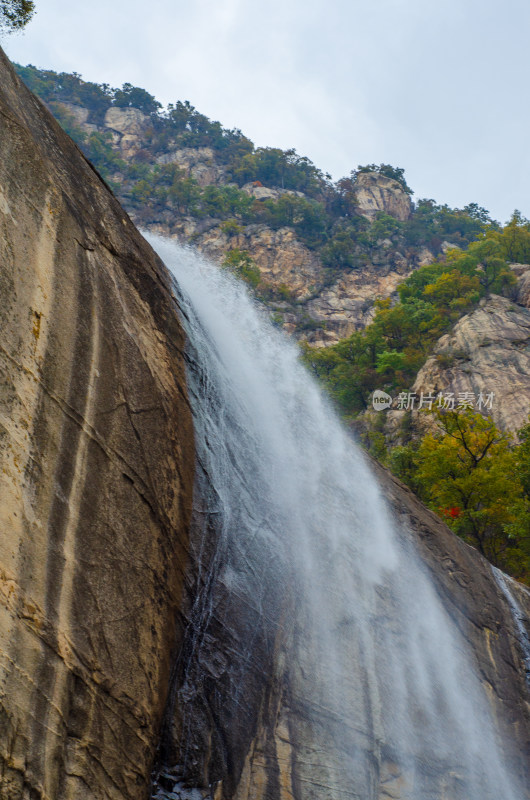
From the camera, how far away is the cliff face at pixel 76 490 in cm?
507

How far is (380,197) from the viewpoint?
8206 centimetres

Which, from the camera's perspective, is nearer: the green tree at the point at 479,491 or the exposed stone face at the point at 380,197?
the green tree at the point at 479,491

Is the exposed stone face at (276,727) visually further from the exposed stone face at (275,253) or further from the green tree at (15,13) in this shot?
the exposed stone face at (275,253)

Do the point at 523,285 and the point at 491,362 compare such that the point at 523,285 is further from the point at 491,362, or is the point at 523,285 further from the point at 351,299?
the point at 351,299

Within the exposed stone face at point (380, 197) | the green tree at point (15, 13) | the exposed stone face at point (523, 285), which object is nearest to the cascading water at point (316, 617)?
the green tree at point (15, 13)

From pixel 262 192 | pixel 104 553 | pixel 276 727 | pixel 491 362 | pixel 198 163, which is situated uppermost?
pixel 198 163

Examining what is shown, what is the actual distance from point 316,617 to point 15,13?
23.3m

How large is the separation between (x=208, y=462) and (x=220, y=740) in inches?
130

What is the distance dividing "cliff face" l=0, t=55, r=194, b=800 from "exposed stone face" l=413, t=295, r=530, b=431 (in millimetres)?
25565

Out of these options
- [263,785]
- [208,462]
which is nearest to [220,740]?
[263,785]

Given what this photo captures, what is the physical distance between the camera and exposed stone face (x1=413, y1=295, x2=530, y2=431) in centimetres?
3058

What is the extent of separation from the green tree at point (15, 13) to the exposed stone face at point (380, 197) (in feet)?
203

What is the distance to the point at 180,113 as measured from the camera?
9112 cm

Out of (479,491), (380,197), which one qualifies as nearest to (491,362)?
(479,491)
